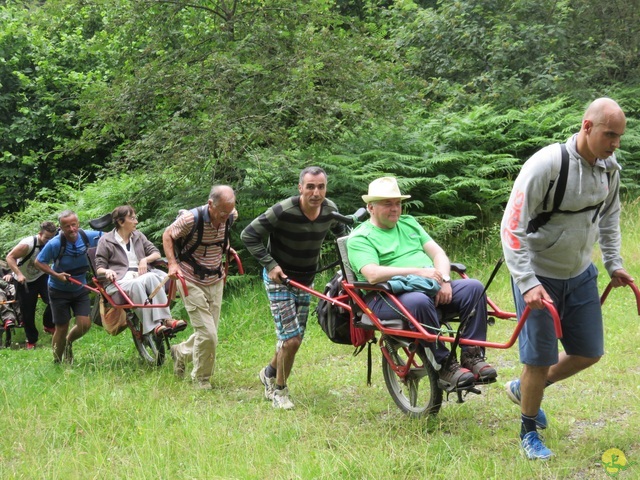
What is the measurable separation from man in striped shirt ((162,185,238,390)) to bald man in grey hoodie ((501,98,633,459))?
368 cm

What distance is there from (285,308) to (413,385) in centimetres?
141

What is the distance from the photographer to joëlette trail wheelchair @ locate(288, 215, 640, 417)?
5078 millimetres

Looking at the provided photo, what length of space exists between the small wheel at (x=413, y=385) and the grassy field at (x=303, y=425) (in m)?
0.11

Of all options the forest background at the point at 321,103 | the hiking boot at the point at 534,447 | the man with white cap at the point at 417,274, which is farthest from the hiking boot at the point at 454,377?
the forest background at the point at 321,103

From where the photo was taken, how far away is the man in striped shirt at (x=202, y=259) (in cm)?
747

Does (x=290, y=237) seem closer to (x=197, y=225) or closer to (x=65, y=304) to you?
(x=197, y=225)

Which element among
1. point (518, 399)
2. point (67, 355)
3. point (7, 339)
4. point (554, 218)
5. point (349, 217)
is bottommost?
point (7, 339)

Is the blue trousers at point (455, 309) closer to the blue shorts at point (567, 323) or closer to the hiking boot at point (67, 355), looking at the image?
the blue shorts at point (567, 323)

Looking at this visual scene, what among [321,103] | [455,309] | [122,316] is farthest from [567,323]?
[321,103]

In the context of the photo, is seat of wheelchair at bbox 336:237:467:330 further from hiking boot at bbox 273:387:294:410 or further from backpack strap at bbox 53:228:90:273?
backpack strap at bbox 53:228:90:273

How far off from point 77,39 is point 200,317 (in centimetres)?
1569

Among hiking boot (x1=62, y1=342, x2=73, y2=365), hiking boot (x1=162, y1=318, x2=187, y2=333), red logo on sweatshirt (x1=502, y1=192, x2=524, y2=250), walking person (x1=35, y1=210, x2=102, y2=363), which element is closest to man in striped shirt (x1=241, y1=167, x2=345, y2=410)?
hiking boot (x1=162, y1=318, x2=187, y2=333)

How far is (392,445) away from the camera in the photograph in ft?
16.6

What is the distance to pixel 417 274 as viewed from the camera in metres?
5.38
